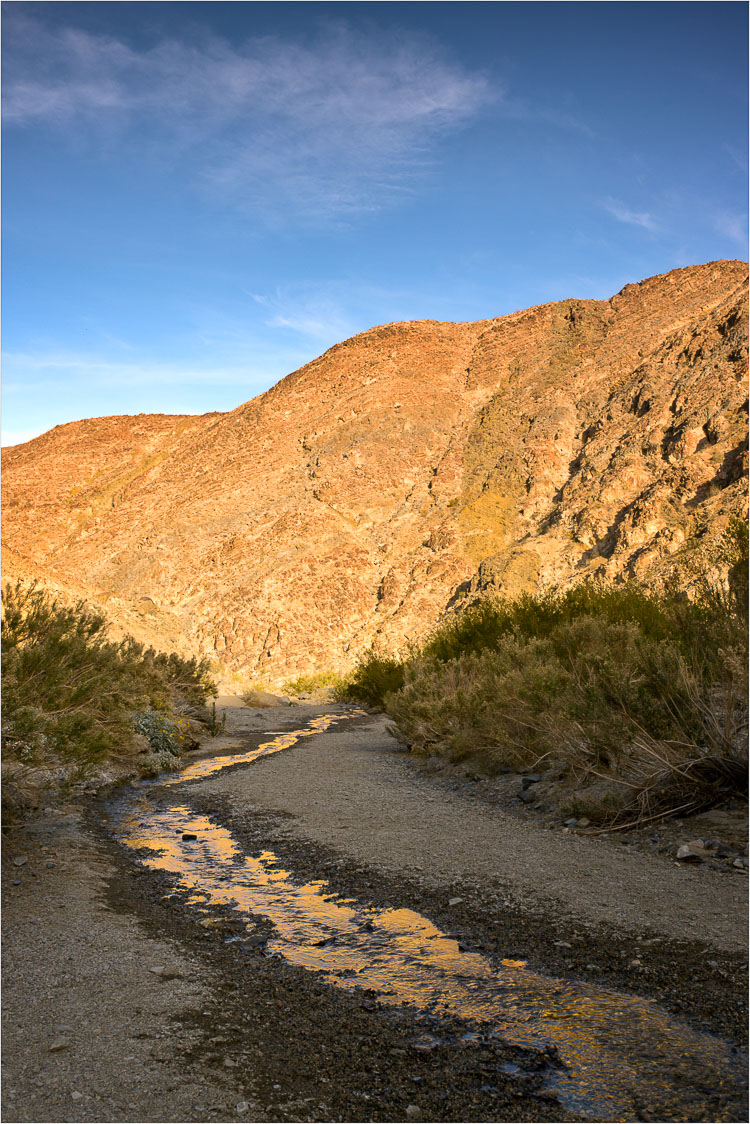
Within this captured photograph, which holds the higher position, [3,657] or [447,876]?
[3,657]

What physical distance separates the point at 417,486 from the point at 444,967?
46.5m

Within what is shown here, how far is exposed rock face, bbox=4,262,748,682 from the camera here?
126 feet

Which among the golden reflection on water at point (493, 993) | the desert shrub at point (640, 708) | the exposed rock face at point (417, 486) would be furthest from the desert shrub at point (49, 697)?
the exposed rock face at point (417, 486)

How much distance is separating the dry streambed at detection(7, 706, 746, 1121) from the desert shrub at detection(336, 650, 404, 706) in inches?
617

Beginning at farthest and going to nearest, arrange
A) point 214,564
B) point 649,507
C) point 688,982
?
point 214,564
point 649,507
point 688,982

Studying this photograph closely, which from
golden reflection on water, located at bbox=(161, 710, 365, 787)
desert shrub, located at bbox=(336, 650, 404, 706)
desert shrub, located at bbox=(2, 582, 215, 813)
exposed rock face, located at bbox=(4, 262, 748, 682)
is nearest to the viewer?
desert shrub, located at bbox=(2, 582, 215, 813)

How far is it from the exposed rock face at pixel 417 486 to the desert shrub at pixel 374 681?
7.83 meters

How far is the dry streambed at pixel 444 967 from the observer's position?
304cm

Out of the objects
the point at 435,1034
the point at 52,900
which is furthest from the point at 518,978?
the point at 52,900

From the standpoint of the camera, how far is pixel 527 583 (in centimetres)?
3678

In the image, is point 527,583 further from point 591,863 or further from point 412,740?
point 591,863

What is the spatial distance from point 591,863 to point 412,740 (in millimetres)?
7585

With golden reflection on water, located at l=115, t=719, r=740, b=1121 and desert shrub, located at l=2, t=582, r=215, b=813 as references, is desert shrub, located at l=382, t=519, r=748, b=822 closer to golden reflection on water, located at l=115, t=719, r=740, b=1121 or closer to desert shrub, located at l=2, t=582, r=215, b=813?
golden reflection on water, located at l=115, t=719, r=740, b=1121

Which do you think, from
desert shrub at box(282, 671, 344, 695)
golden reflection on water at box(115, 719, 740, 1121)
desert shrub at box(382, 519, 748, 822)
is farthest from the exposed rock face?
golden reflection on water at box(115, 719, 740, 1121)
